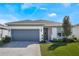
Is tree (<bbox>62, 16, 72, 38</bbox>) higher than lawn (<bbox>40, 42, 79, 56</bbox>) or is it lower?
higher

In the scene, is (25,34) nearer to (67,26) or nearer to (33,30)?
(33,30)

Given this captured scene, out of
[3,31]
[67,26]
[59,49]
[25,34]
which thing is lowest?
[59,49]

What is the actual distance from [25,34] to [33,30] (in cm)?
36

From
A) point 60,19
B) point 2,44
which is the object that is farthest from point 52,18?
point 2,44

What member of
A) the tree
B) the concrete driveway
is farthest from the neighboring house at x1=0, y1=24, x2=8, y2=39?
the tree

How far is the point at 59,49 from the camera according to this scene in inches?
1204

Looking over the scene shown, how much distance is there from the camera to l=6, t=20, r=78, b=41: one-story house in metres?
30.5

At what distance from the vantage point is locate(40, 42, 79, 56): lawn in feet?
100

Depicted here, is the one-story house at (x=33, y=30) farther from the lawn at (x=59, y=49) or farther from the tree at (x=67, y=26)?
the lawn at (x=59, y=49)

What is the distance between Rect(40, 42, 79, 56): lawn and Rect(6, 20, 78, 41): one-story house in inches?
12.6

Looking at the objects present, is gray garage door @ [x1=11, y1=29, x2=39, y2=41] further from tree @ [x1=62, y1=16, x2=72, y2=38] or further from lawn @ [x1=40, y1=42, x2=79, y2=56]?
tree @ [x1=62, y1=16, x2=72, y2=38]

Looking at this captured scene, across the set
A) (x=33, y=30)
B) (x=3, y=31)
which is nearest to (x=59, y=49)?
(x=33, y=30)

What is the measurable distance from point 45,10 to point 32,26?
823 mm

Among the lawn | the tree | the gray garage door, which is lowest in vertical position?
the lawn
